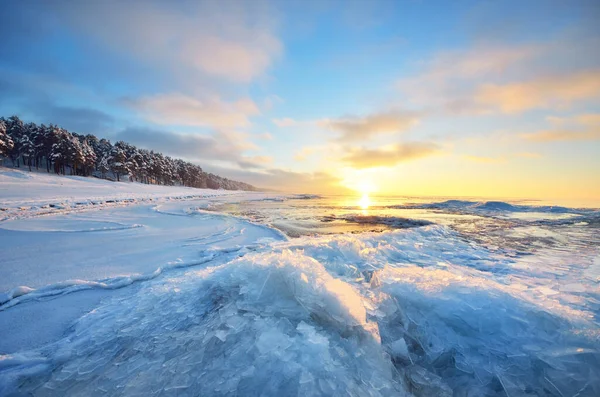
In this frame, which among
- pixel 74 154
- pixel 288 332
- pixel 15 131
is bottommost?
pixel 288 332

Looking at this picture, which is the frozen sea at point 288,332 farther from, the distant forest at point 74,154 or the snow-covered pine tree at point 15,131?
the snow-covered pine tree at point 15,131

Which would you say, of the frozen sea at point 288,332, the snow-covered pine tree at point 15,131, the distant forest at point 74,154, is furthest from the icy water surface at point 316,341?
the snow-covered pine tree at point 15,131

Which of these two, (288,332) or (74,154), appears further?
(74,154)

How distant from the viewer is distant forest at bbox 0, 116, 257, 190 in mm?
49938

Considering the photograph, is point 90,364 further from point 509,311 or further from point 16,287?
point 509,311

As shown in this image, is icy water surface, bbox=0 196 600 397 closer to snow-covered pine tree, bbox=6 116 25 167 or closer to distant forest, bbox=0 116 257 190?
distant forest, bbox=0 116 257 190

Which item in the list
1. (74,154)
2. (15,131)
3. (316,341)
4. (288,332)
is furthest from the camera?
(15,131)

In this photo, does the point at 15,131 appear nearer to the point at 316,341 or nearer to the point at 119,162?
the point at 119,162

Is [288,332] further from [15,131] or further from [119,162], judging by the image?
[15,131]

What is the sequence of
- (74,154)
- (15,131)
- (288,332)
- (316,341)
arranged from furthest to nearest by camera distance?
(15,131), (74,154), (288,332), (316,341)

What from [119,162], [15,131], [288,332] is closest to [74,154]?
[119,162]

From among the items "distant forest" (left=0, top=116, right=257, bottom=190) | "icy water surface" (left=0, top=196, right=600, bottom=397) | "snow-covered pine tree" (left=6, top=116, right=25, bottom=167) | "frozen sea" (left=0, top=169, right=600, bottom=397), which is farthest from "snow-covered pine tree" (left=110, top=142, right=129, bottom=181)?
"icy water surface" (left=0, top=196, right=600, bottom=397)

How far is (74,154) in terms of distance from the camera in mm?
50094

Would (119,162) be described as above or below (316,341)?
above
